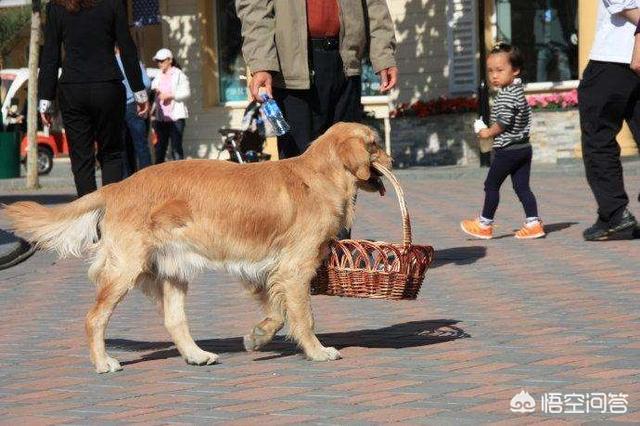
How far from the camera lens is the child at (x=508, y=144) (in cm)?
1187

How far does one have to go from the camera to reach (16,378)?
6.66 metres

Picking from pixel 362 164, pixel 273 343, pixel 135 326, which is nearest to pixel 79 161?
pixel 135 326

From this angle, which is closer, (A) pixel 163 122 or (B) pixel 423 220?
(B) pixel 423 220

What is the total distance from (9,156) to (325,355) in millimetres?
17340

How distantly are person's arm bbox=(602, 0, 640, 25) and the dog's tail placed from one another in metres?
5.35

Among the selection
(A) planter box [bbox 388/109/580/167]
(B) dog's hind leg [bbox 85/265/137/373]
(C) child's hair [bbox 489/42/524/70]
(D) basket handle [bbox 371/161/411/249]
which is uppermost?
(C) child's hair [bbox 489/42/524/70]

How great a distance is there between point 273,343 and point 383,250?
2.77ft

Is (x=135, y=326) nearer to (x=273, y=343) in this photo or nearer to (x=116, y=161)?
(x=273, y=343)

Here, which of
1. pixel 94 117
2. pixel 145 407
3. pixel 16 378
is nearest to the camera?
pixel 145 407

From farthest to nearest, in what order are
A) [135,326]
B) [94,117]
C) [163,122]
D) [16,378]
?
[163,122], [94,117], [135,326], [16,378]

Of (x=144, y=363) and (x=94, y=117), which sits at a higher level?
(x=94, y=117)

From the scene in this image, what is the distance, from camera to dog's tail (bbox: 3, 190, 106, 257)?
6.77m

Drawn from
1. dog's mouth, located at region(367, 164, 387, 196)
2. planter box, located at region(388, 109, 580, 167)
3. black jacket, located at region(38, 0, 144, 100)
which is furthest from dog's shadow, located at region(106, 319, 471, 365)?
planter box, located at region(388, 109, 580, 167)

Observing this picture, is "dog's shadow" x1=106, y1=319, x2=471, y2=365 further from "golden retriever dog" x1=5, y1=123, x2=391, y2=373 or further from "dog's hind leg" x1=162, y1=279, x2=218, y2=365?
"golden retriever dog" x1=5, y1=123, x2=391, y2=373
